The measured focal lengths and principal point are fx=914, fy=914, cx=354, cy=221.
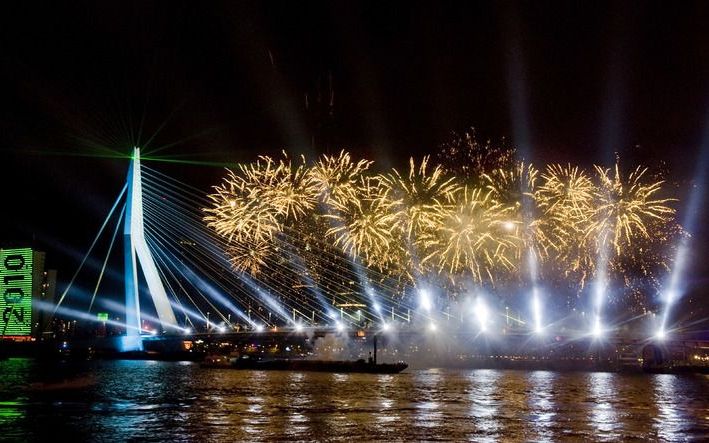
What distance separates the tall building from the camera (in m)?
118

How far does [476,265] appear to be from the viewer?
183 ft

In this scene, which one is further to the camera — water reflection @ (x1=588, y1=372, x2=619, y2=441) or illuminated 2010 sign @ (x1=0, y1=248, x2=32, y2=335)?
illuminated 2010 sign @ (x1=0, y1=248, x2=32, y2=335)

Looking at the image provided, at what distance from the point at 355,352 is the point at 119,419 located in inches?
2385

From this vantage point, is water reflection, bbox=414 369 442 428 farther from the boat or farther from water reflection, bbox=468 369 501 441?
the boat

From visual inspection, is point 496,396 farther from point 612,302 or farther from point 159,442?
point 612,302

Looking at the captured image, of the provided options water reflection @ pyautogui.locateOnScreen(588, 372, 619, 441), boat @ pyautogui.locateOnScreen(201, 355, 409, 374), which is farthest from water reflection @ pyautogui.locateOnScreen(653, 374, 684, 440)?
boat @ pyautogui.locateOnScreen(201, 355, 409, 374)

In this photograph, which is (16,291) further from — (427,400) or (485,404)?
(485,404)

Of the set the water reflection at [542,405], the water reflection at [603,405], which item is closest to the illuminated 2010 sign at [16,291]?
the water reflection at [542,405]

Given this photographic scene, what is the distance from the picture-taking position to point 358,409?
37.3 m

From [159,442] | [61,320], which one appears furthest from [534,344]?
[61,320]

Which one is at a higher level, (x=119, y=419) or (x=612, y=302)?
(x=612, y=302)

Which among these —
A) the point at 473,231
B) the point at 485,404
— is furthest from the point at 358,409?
the point at 473,231

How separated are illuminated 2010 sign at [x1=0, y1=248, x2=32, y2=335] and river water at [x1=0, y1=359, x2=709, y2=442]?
201 ft

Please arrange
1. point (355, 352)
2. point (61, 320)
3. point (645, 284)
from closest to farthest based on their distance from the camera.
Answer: point (645, 284)
point (355, 352)
point (61, 320)
